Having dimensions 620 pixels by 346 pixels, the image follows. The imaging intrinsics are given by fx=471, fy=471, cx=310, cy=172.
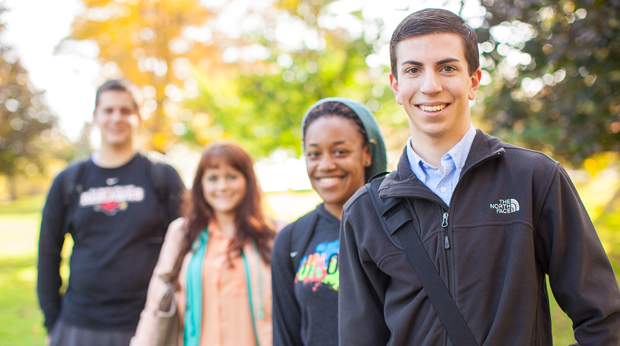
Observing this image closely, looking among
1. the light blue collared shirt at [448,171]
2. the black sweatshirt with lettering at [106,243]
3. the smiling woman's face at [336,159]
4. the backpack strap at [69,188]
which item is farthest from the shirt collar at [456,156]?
the backpack strap at [69,188]

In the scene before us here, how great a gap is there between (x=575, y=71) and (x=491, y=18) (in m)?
1.54

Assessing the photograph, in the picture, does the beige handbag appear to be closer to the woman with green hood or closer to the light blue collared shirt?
the woman with green hood

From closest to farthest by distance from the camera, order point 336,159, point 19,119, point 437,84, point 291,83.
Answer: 1. point 437,84
2. point 336,159
3. point 291,83
4. point 19,119

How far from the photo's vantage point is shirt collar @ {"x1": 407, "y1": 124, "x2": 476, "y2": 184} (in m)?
1.61

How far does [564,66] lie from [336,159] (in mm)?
4128

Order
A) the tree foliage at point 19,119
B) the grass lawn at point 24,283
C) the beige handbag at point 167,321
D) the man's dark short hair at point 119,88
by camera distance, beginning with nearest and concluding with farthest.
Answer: the beige handbag at point 167,321 < the man's dark short hair at point 119,88 < the grass lawn at point 24,283 < the tree foliage at point 19,119

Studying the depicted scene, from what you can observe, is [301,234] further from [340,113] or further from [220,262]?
[220,262]

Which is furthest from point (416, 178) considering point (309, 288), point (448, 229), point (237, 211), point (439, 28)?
point (237, 211)

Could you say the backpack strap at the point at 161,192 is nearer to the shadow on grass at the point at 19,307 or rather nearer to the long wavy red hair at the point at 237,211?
the long wavy red hair at the point at 237,211

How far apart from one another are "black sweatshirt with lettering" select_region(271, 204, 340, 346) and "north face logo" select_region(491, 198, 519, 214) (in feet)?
3.00

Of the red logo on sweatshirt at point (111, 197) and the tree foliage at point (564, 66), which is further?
the tree foliage at point (564, 66)

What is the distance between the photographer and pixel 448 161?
161 cm

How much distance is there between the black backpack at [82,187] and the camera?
11.8 feet

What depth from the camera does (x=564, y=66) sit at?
17.2 feet
